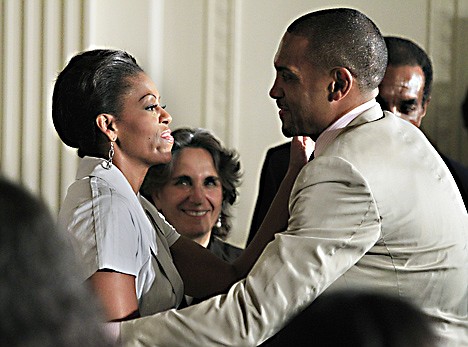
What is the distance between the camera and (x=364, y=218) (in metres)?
1.99

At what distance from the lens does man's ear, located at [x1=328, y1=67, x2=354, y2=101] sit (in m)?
2.23

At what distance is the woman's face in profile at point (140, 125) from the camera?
2.29 m

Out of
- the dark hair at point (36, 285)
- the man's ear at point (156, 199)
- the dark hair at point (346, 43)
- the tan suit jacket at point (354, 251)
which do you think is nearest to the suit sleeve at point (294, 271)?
the tan suit jacket at point (354, 251)

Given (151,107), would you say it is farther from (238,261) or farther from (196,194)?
(196,194)

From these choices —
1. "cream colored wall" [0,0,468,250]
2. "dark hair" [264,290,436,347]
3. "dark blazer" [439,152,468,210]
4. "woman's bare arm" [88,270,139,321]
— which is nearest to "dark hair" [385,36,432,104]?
"dark blazer" [439,152,468,210]

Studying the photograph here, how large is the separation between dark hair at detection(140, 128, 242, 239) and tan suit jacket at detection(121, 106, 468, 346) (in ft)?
4.69

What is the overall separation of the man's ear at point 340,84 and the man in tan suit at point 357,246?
0.05m

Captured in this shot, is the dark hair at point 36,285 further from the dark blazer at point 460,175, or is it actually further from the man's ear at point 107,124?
the dark blazer at point 460,175

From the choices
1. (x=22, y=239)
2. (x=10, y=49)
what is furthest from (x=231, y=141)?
(x=22, y=239)

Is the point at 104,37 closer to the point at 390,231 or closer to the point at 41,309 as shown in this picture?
the point at 390,231

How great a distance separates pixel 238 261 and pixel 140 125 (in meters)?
0.46

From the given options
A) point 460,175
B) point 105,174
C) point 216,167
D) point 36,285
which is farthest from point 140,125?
point 460,175

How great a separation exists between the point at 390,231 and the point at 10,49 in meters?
2.47

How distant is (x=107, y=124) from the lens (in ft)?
7.47
